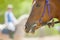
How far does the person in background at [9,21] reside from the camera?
4.80 ft

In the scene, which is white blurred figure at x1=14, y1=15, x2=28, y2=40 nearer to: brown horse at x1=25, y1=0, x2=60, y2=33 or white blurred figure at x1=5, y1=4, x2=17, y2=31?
white blurred figure at x1=5, y1=4, x2=17, y2=31

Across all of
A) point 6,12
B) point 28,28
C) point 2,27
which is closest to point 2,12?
point 6,12

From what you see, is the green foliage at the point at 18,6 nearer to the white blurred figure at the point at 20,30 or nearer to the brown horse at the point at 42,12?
the white blurred figure at the point at 20,30

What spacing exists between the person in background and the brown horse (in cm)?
60

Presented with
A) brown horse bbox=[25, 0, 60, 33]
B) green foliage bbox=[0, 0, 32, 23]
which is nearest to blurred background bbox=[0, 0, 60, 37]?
green foliage bbox=[0, 0, 32, 23]

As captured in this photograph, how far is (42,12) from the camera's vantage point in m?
0.87

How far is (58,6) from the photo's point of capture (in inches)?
34.8

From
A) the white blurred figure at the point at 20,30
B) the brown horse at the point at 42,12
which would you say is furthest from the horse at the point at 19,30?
the brown horse at the point at 42,12

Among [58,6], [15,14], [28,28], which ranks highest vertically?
[15,14]

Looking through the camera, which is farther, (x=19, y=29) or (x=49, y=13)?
(x=19, y=29)

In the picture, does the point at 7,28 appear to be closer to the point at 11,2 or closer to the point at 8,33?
the point at 8,33

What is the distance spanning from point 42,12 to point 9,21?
0.66m

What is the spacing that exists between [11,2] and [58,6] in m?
0.69

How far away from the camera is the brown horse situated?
2.83ft
